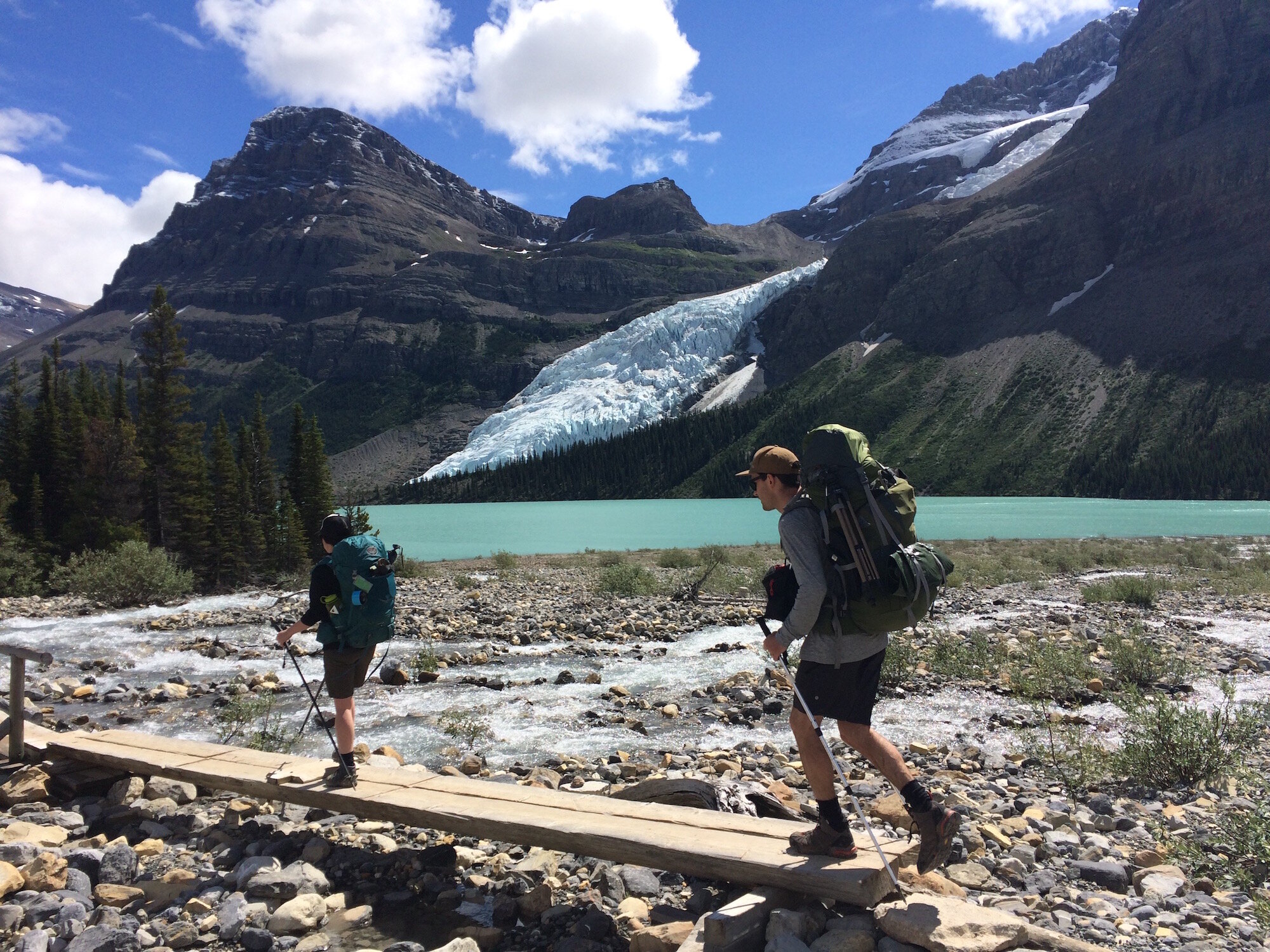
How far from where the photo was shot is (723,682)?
1097 cm

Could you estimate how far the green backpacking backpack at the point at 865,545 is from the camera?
365cm

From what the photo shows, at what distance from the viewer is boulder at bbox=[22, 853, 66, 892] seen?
14.9ft

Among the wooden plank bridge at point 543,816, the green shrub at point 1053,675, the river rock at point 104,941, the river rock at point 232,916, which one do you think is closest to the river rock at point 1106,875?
the wooden plank bridge at point 543,816

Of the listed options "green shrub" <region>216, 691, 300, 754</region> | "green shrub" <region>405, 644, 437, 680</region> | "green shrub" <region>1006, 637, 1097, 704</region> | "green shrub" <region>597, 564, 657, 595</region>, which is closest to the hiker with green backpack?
"green shrub" <region>216, 691, 300, 754</region>

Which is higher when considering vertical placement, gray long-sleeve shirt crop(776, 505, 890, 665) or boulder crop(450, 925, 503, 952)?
gray long-sleeve shirt crop(776, 505, 890, 665)

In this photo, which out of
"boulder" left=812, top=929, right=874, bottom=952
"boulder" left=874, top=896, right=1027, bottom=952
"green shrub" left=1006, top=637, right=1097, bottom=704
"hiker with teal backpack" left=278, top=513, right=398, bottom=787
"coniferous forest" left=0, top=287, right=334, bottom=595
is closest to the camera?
"boulder" left=874, top=896, right=1027, bottom=952

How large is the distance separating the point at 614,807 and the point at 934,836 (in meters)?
1.84

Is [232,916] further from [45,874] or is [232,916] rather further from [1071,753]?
[1071,753]

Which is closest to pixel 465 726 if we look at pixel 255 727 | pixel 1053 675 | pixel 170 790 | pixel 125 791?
pixel 255 727

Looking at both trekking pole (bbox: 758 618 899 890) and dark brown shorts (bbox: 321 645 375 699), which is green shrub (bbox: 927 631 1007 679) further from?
dark brown shorts (bbox: 321 645 375 699)

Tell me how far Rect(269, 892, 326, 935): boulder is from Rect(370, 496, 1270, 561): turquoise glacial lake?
92.7ft

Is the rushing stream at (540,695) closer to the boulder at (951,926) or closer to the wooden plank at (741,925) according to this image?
the wooden plank at (741,925)

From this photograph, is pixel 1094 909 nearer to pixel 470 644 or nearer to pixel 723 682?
pixel 723 682

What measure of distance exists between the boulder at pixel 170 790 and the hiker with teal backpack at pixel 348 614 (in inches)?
61.9
